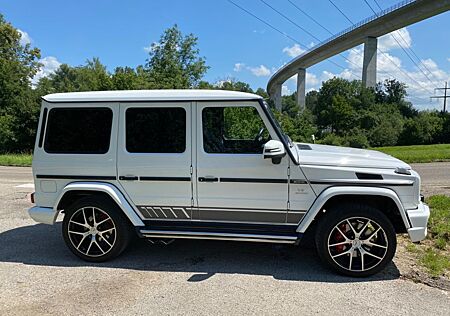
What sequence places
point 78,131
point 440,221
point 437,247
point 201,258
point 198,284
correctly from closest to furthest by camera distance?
point 198,284 → point 78,131 → point 201,258 → point 437,247 → point 440,221

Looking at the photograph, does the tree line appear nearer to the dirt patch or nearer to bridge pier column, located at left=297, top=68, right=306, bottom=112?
bridge pier column, located at left=297, top=68, right=306, bottom=112

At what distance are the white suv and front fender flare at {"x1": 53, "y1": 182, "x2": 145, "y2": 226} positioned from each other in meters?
0.01

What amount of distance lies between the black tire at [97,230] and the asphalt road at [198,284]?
16 cm

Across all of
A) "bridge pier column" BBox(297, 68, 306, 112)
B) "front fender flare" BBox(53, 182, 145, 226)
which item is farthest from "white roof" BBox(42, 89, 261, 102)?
"bridge pier column" BBox(297, 68, 306, 112)

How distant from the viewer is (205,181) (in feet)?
13.9

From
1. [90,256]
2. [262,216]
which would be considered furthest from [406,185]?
[90,256]

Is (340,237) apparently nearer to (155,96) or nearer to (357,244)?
(357,244)

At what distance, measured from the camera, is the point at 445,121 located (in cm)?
4309

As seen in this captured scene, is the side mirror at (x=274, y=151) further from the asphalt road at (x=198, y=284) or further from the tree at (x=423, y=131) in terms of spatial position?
the tree at (x=423, y=131)

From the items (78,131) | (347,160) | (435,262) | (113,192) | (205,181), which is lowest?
(435,262)

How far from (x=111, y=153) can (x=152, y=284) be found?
66.4 inches

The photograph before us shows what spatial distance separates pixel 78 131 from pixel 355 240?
370 cm

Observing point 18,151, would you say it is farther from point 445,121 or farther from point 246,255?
point 445,121

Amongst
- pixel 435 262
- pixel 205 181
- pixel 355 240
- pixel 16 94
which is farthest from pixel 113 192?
pixel 16 94
